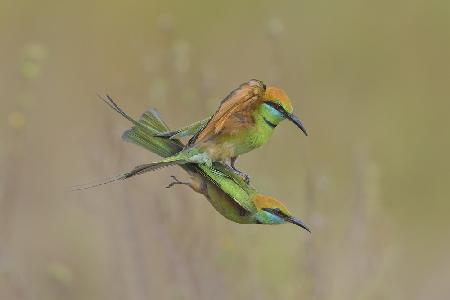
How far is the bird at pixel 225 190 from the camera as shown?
116 centimetres

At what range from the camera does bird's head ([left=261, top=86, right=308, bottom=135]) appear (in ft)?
3.91

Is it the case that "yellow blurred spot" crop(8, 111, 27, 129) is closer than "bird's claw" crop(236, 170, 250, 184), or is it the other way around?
"bird's claw" crop(236, 170, 250, 184)

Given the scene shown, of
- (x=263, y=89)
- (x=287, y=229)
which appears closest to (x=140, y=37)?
(x=287, y=229)

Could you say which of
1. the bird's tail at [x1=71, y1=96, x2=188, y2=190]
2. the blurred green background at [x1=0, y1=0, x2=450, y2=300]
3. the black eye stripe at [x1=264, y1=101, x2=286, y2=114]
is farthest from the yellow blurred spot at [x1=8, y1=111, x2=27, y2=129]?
the black eye stripe at [x1=264, y1=101, x2=286, y2=114]

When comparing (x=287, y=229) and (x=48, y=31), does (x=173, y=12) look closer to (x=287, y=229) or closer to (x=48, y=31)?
(x=48, y=31)

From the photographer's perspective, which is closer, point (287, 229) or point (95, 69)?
point (287, 229)

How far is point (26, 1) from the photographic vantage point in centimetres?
844

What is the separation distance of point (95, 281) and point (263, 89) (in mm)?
4945

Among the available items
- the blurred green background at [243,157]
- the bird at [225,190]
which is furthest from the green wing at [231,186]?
the blurred green background at [243,157]

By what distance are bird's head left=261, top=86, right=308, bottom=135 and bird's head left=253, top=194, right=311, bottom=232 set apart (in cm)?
8

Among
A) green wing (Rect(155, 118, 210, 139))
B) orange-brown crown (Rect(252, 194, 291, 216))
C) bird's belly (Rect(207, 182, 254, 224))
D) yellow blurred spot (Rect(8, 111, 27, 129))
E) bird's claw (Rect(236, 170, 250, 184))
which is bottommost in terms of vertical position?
bird's belly (Rect(207, 182, 254, 224))

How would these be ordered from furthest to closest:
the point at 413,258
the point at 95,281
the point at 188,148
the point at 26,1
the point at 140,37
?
the point at 26,1 → the point at 140,37 → the point at 413,258 → the point at 95,281 → the point at 188,148

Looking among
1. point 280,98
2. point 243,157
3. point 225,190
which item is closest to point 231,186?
point 225,190

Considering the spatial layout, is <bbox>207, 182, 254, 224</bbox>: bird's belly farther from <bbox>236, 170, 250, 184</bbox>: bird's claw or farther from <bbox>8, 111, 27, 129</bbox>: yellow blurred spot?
<bbox>8, 111, 27, 129</bbox>: yellow blurred spot
